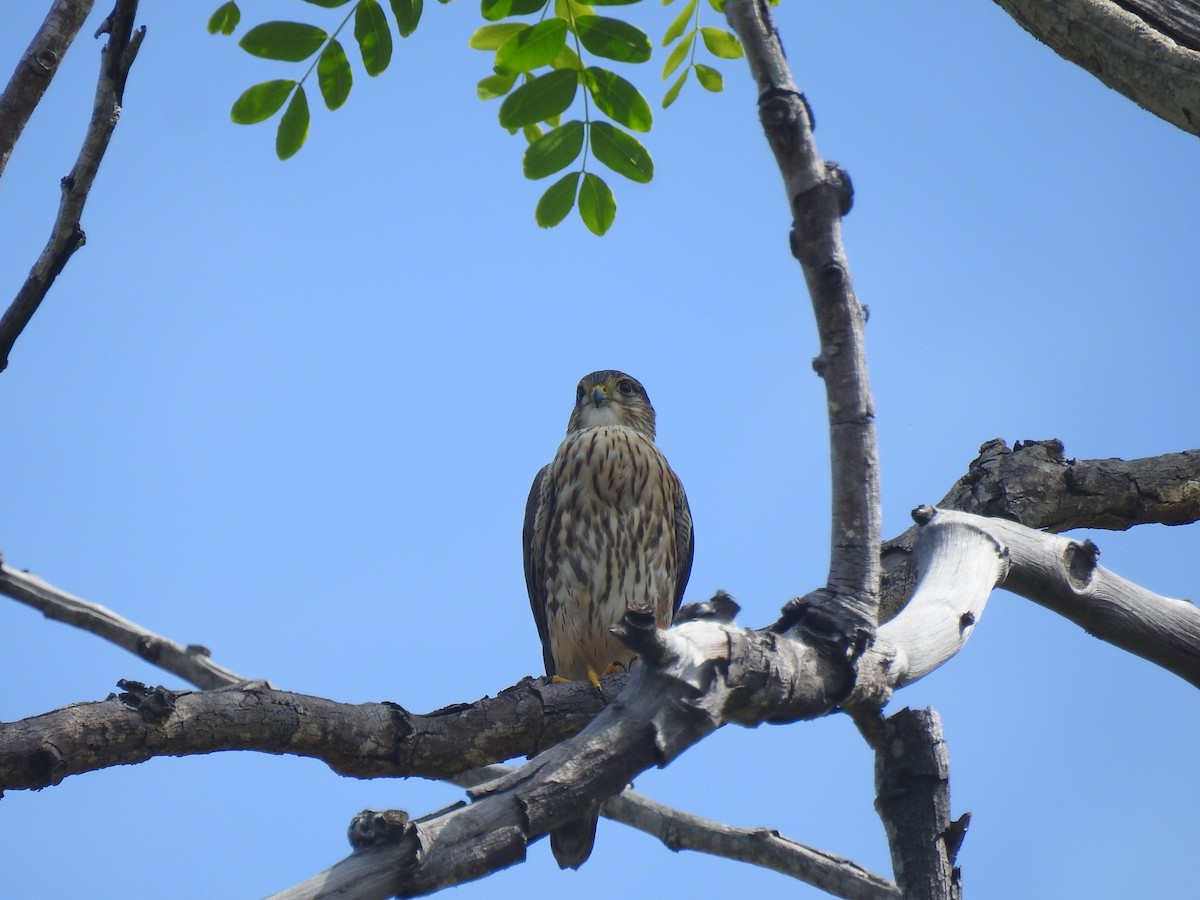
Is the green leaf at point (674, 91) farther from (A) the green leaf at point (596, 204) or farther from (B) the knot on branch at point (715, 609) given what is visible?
(B) the knot on branch at point (715, 609)

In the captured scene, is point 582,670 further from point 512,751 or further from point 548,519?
point 512,751

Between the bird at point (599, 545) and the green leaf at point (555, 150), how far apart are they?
218 cm

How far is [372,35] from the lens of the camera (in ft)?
10.4

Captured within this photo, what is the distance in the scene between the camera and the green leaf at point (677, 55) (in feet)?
12.8

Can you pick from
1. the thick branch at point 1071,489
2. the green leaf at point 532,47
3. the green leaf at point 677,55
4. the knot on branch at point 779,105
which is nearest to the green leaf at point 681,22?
the green leaf at point 677,55

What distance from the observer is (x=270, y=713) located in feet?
8.75

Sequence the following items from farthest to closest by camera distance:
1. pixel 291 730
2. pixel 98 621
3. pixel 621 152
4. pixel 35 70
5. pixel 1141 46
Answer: pixel 98 621 → pixel 621 152 → pixel 291 730 → pixel 35 70 → pixel 1141 46

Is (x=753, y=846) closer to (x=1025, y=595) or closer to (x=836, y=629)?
(x=1025, y=595)

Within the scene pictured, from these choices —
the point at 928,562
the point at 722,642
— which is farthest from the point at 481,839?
the point at 928,562

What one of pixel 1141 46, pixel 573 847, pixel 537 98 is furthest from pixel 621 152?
pixel 573 847

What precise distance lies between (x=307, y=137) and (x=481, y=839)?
2455 millimetres

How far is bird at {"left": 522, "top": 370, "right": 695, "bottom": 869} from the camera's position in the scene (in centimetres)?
518

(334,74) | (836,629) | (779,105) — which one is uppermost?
(334,74)

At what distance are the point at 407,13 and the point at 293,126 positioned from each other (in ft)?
1.66
